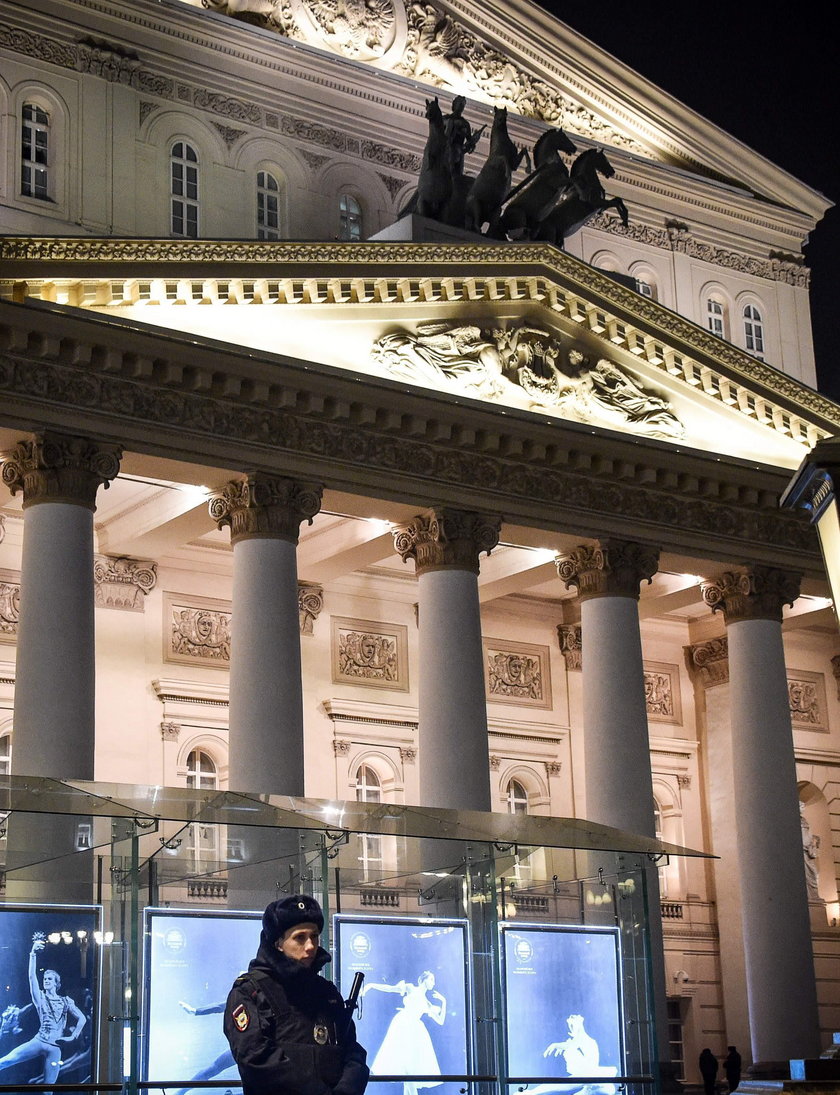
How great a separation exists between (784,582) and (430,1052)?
1501 cm

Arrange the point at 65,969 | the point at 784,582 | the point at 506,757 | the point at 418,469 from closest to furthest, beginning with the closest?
the point at 65,969 → the point at 418,469 → the point at 784,582 → the point at 506,757

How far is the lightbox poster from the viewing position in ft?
53.7

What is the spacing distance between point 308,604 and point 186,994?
15.7 meters

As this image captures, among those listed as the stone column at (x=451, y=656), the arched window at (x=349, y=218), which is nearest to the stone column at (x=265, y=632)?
the stone column at (x=451, y=656)

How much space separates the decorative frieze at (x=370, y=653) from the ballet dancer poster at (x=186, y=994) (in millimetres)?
15615

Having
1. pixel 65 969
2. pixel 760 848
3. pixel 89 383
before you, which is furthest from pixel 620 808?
pixel 65 969

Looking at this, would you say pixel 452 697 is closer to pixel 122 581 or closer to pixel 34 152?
pixel 122 581

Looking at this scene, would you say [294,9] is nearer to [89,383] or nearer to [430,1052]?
[89,383]

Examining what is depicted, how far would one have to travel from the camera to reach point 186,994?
14.8 meters

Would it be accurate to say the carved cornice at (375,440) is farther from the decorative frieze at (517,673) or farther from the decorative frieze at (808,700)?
the decorative frieze at (808,700)

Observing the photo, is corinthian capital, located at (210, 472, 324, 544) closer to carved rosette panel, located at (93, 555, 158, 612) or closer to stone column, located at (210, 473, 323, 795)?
stone column, located at (210, 473, 323, 795)

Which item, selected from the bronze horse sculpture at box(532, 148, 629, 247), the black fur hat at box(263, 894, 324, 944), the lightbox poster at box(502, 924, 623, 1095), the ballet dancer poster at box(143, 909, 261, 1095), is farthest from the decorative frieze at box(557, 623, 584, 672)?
the black fur hat at box(263, 894, 324, 944)

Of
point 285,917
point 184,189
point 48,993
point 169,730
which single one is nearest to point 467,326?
point 184,189

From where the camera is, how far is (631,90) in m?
33.2
